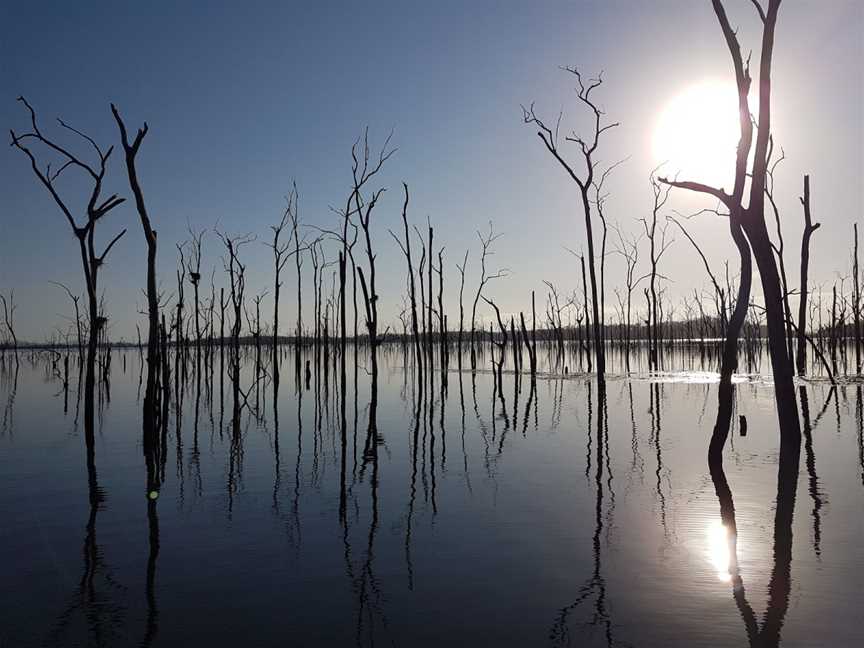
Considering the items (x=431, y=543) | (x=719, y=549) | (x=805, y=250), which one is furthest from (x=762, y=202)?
(x=805, y=250)

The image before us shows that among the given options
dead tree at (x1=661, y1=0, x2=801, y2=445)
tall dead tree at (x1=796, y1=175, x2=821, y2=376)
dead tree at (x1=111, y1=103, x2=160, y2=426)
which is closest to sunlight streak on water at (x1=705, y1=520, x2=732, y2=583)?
dead tree at (x1=661, y1=0, x2=801, y2=445)

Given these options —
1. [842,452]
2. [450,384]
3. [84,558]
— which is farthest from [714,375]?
[84,558]

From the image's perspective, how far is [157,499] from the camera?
20.6ft

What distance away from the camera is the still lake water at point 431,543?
133 inches

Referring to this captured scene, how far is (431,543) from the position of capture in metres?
4.77

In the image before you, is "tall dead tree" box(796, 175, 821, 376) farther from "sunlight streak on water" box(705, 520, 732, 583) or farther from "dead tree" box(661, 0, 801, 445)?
"sunlight streak on water" box(705, 520, 732, 583)

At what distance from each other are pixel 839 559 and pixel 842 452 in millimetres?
4775

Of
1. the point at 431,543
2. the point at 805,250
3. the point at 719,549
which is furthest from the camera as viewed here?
the point at 805,250

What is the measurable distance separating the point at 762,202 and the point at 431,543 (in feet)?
17.5

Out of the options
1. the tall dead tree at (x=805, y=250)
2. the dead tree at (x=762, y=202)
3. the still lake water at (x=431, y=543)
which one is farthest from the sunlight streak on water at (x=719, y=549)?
the tall dead tree at (x=805, y=250)

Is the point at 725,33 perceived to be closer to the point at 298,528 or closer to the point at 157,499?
the point at 298,528

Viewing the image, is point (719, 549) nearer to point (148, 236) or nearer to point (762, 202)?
point (762, 202)

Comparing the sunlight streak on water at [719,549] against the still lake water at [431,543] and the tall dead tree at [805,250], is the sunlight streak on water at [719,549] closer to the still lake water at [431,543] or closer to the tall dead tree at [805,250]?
the still lake water at [431,543]

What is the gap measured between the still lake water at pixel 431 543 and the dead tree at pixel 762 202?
98 cm
